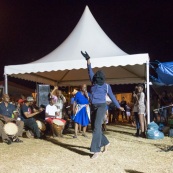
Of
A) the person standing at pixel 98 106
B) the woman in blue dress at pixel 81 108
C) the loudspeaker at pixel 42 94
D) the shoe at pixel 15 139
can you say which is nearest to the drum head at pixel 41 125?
the woman in blue dress at pixel 81 108

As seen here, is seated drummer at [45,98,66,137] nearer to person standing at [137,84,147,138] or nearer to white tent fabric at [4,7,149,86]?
white tent fabric at [4,7,149,86]

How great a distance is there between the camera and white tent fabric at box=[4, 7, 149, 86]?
9453mm

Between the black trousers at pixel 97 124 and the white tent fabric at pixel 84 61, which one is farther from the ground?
the white tent fabric at pixel 84 61

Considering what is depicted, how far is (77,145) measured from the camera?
787 centimetres

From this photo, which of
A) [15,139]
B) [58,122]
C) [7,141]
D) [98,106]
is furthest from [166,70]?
[7,141]

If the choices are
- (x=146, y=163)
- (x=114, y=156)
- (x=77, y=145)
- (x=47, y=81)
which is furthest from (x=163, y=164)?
(x=47, y=81)

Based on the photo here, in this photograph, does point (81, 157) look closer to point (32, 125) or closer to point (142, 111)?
point (32, 125)

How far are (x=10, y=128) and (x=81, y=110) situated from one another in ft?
7.60

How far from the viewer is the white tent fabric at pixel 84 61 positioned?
9453 millimetres

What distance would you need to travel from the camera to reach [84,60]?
9672 mm

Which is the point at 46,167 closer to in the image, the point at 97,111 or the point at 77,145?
the point at 97,111

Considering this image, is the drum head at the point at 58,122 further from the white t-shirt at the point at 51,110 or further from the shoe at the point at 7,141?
the shoe at the point at 7,141

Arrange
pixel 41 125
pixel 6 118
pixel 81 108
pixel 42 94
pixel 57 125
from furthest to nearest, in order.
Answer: pixel 42 94 → pixel 41 125 → pixel 81 108 → pixel 57 125 → pixel 6 118

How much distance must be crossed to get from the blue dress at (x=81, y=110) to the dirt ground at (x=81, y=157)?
1.04 m
